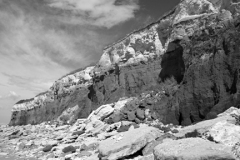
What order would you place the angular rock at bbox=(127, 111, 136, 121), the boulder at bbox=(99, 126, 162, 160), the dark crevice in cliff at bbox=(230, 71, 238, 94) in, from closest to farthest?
the boulder at bbox=(99, 126, 162, 160), the dark crevice in cliff at bbox=(230, 71, 238, 94), the angular rock at bbox=(127, 111, 136, 121)

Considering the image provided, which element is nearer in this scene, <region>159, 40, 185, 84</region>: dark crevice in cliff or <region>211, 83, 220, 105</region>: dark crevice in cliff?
<region>211, 83, 220, 105</region>: dark crevice in cliff

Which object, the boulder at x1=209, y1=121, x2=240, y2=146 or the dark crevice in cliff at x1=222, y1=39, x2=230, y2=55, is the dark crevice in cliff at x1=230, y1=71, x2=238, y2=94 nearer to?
the dark crevice in cliff at x1=222, y1=39, x2=230, y2=55

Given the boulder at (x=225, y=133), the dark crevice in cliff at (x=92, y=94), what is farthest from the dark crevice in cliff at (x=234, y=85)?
the dark crevice in cliff at (x=92, y=94)

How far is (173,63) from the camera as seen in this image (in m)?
31.9

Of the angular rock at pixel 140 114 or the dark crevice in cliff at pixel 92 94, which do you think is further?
the dark crevice in cliff at pixel 92 94

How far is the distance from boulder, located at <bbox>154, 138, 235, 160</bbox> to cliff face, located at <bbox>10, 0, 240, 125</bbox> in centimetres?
1105

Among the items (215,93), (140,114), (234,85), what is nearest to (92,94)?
(140,114)

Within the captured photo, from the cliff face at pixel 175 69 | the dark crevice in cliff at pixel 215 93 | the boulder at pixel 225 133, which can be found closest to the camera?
the boulder at pixel 225 133

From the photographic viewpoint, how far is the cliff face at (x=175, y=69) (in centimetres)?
1750

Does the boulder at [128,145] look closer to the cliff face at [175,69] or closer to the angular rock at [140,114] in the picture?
the cliff face at [175,69]

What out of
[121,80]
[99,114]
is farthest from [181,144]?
[121,80]

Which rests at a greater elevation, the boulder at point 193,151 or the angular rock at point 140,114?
the boulder at point 193,151

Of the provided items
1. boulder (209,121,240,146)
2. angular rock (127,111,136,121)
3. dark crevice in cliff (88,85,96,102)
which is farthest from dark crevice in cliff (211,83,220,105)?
dark crevice in cliff (88,85,96,102)

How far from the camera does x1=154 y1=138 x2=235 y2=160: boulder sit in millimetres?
4885
